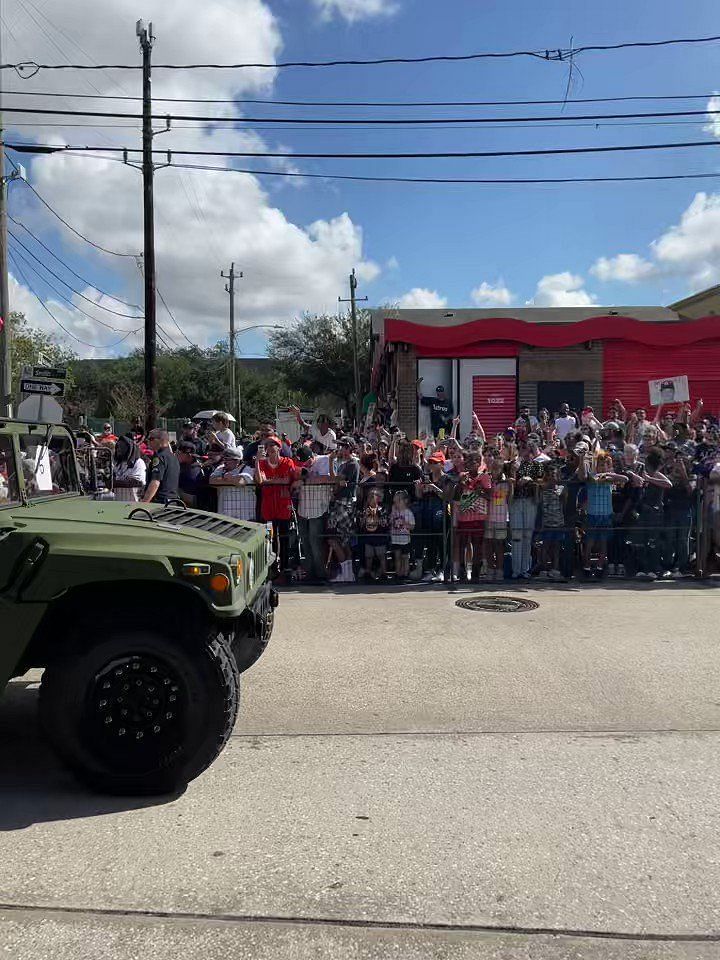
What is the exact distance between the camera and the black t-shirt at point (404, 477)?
32.9 ft

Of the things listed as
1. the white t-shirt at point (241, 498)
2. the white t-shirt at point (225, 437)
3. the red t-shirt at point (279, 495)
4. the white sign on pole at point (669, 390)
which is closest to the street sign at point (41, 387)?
the white t-shirt at point (225, 437)

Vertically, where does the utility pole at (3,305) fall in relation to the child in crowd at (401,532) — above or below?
above

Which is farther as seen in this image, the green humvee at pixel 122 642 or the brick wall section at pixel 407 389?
the brick wall section at pixel 407 389

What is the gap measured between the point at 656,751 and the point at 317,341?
5202cm

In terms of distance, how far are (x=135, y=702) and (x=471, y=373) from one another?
689 inches

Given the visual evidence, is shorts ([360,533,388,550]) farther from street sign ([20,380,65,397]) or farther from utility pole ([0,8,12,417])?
utility pole ([0,8,12,417])

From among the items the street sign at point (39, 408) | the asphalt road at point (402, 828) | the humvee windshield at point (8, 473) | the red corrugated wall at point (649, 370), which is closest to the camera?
the asphalt road at point (402, 828)

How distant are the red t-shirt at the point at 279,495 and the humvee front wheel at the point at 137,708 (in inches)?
242

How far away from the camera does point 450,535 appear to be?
9.95m

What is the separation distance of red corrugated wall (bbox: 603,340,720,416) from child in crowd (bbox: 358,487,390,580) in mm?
12546

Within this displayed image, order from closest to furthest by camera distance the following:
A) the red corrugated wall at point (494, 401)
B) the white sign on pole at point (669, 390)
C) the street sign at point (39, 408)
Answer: the street sign at point (39, 408), the white sign on pole at point (669, 390), the red corrugated wall at point (494, 401)

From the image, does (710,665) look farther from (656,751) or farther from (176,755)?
(176,755)

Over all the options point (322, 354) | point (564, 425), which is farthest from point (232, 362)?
point (564, 425)

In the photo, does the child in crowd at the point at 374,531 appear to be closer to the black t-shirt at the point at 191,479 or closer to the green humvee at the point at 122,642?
the black t-shirt at the point at 191,479
